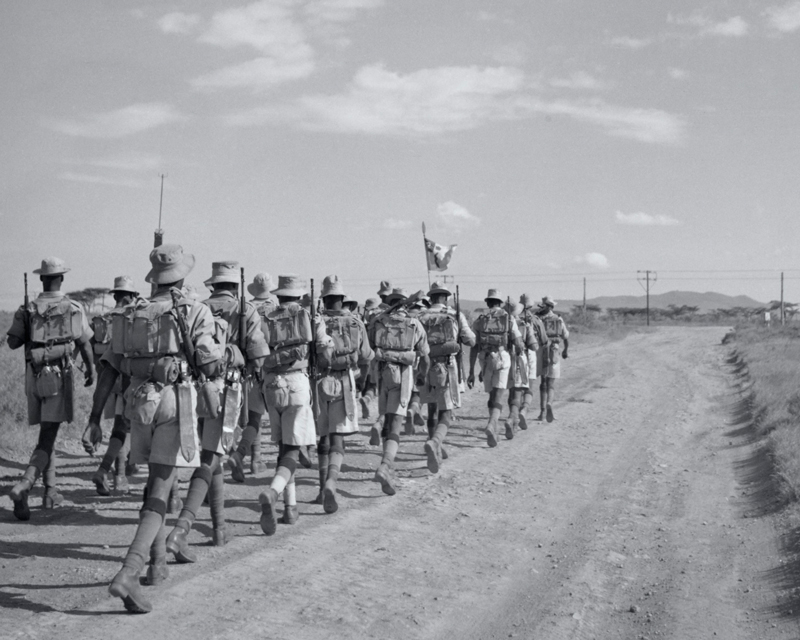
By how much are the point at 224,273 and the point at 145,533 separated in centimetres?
284

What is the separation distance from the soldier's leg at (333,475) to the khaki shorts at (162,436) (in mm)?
2470

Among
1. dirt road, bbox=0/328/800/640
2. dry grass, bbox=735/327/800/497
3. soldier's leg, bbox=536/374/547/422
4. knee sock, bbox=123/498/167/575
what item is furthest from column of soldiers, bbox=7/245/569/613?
dry grass, bbox=735/327/800/497

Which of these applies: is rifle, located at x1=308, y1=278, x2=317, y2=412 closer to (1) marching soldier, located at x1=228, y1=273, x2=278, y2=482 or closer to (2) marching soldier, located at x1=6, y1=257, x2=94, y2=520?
(1) marching soldier, located at x1=228, y1=273, x2=278, y2=482

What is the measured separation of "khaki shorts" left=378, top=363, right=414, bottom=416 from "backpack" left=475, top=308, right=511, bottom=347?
3.39 m

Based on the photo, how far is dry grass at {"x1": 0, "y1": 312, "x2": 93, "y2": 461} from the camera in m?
11.0

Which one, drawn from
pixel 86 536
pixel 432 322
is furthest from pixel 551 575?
pixel 432 322

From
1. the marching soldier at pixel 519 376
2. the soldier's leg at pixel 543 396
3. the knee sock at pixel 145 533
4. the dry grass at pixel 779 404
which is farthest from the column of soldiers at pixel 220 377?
the dry grass at pixel 779 404

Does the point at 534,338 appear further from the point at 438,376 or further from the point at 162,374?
the point at 162,374

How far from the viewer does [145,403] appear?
19.2 ft

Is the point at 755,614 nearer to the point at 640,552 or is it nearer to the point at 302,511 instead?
the point at 640,552

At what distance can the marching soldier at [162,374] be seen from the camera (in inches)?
230

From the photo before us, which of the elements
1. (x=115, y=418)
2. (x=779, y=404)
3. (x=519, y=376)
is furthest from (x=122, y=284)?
(x=779, y=404)

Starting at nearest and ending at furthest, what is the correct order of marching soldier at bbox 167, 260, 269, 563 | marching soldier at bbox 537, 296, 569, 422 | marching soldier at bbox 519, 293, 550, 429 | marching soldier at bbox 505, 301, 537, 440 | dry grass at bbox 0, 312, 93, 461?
marching soldier at bbox 167, 260, 269, 563 < dry grass at bbox 0, 312, 93, 461 < marching soldier at bbox 505, 301, 537, 440 < marching soldier at bbox 519, 293, 550, 429 < marching soldier at bbox 537, 296, 569, 422

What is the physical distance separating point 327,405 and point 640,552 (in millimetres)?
3179
